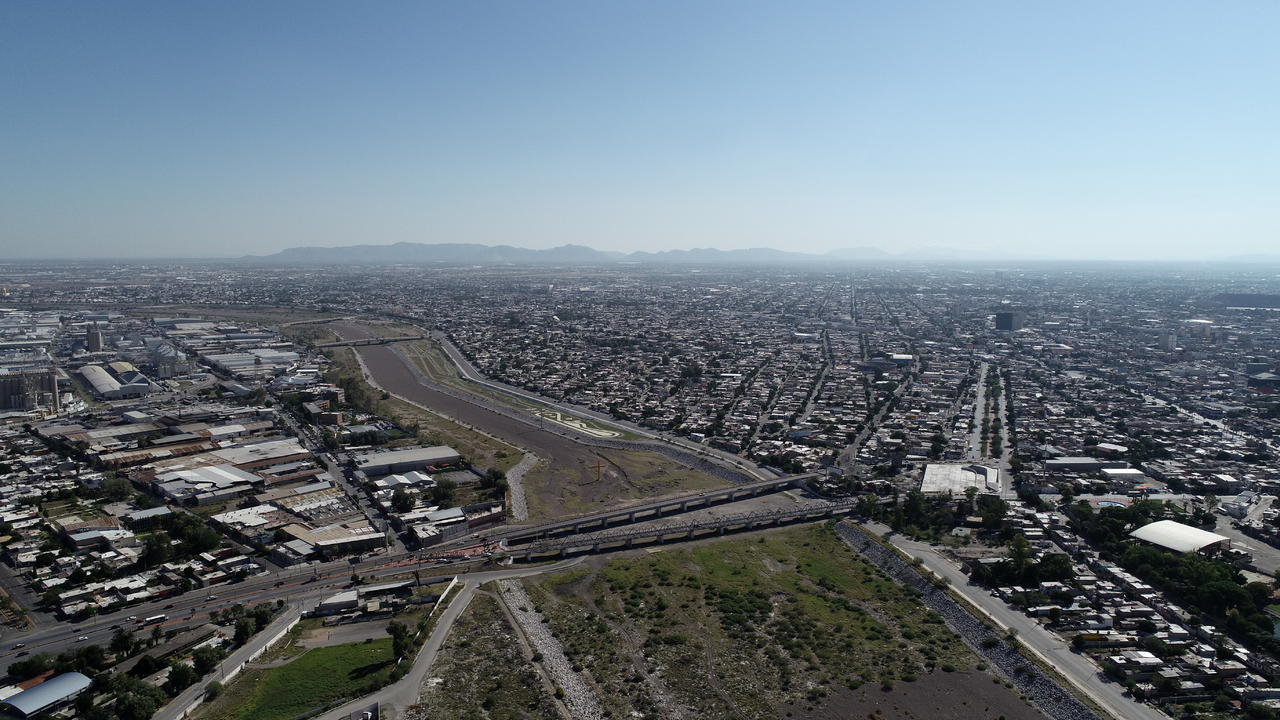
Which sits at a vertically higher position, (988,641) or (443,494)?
(443,494)

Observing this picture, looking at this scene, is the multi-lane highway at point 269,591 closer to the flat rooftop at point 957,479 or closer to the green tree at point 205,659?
the green tree at point 205,659

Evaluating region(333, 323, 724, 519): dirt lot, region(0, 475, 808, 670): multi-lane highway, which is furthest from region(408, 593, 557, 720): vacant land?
region(333, 323, 724, 519): dirt lot

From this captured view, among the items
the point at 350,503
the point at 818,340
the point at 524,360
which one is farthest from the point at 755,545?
the point at 818,340

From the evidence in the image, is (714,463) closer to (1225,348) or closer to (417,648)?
(417,648)

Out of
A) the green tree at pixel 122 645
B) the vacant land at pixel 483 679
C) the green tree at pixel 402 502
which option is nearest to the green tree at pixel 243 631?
the green tree at pixel 122 645

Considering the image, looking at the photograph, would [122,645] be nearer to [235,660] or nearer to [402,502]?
[235,660]

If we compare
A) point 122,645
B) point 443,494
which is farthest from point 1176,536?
point 122,645
